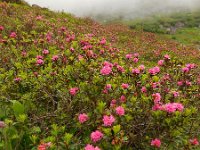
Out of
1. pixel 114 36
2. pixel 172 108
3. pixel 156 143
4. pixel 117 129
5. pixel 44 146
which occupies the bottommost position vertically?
pixel 114 36

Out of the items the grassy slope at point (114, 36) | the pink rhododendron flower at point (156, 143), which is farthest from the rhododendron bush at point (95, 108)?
the grassy slope at point (114, 36)

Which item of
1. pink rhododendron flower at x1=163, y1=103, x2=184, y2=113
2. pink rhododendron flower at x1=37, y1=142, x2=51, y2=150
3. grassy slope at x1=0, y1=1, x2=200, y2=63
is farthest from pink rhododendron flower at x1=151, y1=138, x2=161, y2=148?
grassy slope at x1=0, y1=1, x2=200, y2=63

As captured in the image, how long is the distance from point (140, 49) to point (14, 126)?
1335 centimetres

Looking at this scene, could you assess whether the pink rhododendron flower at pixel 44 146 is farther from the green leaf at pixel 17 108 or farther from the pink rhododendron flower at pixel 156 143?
the green leaf at pixel 17 108

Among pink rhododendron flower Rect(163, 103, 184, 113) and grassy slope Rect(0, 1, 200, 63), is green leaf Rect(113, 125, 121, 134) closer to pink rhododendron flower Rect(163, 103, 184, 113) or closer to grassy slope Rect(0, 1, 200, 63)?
pink rhododendron flower Rect(163, 103, 184, 113)

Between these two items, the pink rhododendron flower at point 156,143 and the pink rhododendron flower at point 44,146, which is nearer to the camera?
the pink rhododendron flower at point 44,146

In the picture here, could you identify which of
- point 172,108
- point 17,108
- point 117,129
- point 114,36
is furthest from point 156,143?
point 114,36

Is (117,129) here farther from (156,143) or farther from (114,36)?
(114,36)

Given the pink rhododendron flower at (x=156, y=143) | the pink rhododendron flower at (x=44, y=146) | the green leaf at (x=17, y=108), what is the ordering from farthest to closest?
the green leaf at (x=17, y=108), the pink rhododendron flower at (x=156, y=143), the pink rhododendron flower at (x=44, y=146)

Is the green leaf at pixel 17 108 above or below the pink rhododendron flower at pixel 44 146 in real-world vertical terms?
below

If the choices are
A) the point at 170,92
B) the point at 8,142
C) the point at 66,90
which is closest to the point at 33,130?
the point at 8,142

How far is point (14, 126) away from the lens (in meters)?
6.25

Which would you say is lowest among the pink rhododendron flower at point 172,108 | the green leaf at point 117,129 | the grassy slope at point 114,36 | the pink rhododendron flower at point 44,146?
the grassy slope at point 114,36

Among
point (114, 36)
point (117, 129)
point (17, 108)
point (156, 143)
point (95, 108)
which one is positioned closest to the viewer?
point (117, 129)
